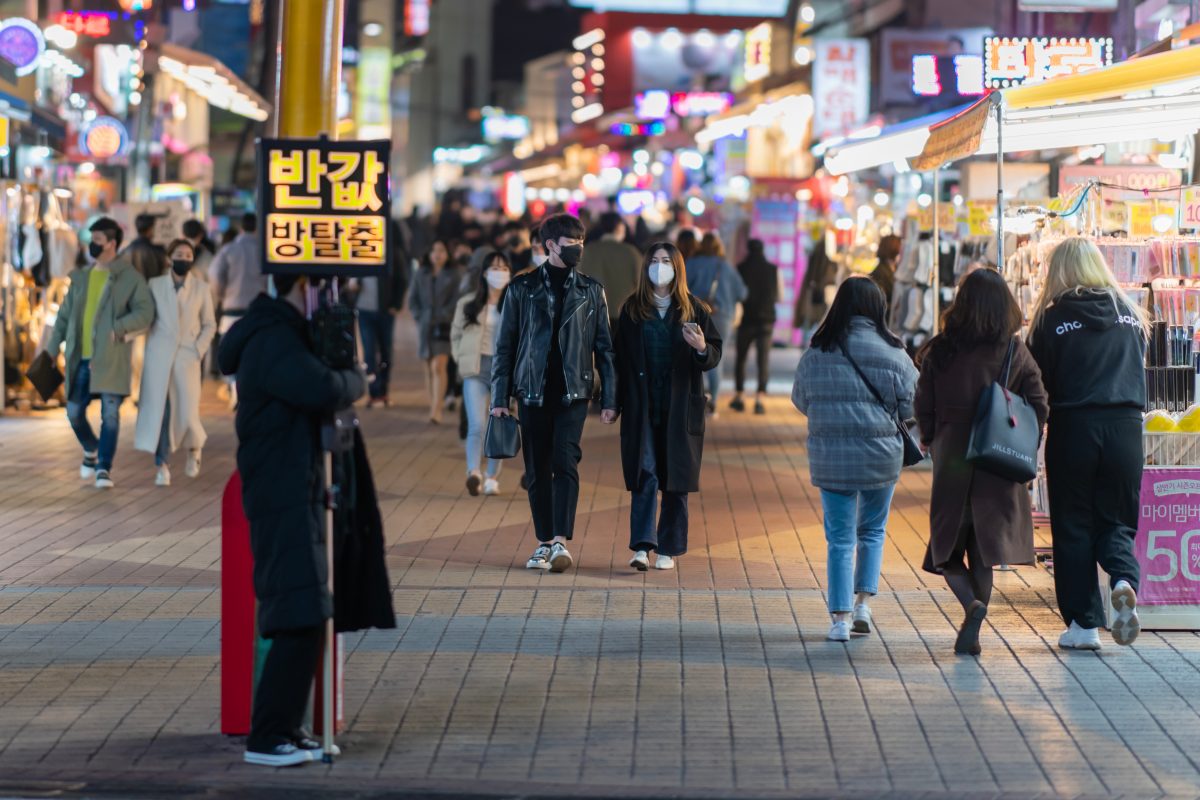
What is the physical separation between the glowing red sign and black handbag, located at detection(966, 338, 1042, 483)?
18089 mm

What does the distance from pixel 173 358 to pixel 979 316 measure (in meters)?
7.07

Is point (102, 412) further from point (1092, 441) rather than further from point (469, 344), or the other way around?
point (1092, 441)

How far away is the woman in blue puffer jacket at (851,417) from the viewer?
834 centimetres

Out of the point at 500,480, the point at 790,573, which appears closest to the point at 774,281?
the point at 500,480

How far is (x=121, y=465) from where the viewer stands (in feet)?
48.9

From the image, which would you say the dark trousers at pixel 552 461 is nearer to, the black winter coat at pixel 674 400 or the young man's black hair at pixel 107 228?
the black winter coat at pixel 674 400

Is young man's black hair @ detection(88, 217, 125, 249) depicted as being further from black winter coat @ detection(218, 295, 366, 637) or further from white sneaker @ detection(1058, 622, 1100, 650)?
white sneaker @ detection(1058, 622, 1100, 650)

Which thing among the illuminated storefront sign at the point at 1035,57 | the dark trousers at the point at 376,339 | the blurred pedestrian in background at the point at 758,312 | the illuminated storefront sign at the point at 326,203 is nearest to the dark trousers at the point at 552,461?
the illuminated storefront sign at the point at 326,203

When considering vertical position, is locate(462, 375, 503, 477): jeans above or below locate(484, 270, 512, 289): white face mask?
below

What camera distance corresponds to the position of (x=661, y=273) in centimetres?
1003

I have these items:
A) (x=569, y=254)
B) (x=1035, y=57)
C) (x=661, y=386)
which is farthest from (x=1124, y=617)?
(x=1035, y=57)

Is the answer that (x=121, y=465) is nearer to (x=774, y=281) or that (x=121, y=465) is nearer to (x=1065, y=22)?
(x=774, y=281)

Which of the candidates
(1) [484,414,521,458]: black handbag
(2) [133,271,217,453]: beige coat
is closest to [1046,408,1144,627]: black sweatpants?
(1) [484,414,521,458]: black handbag

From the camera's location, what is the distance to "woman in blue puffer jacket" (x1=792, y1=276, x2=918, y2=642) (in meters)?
8.34
